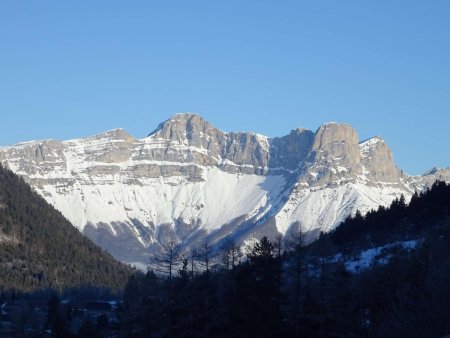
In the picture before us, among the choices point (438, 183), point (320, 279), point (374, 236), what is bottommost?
point (320, 279)

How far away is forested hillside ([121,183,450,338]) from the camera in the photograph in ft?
168

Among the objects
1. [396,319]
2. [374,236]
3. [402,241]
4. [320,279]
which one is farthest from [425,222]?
[396,319]

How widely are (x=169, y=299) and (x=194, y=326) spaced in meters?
11.8

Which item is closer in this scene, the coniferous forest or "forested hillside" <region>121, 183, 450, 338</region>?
"forested hillside" <region>121, 183, 450, 338</region>

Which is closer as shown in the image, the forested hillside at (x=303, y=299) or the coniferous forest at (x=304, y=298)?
the forested hillside at (x=303, y=299)

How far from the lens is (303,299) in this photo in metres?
79.5

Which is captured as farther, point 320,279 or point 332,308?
point 320,279

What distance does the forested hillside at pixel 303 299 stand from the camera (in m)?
51.1

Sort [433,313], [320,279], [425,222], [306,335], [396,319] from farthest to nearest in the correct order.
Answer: [425,222]
[320,279]
[306,335]
[396,319]
[433,313]

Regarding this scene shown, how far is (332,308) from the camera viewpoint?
270 feet

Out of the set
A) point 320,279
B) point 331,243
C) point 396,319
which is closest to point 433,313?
point 396,319

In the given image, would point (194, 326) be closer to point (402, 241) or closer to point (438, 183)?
point (402, 241)

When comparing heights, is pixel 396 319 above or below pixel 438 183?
below

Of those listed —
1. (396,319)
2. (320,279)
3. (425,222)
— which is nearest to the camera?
(396,319)
